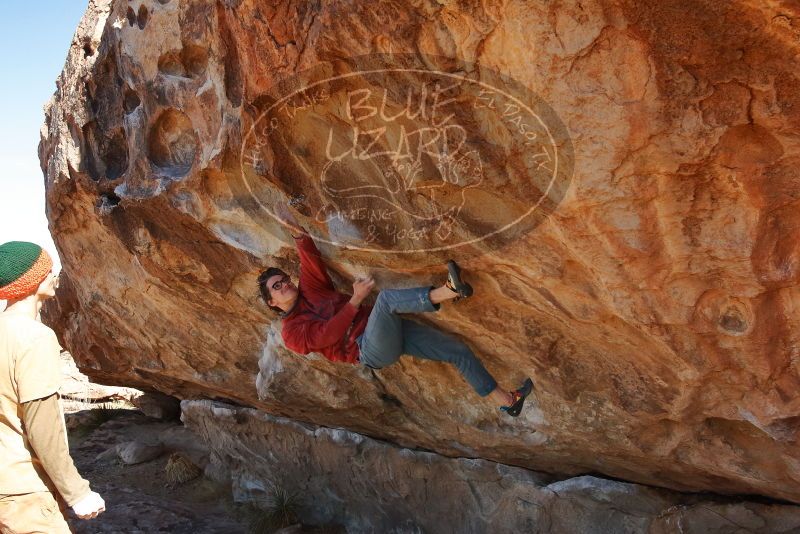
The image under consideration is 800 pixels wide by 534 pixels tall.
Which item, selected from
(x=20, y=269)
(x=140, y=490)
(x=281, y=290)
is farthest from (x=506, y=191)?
(x=140, y=490)

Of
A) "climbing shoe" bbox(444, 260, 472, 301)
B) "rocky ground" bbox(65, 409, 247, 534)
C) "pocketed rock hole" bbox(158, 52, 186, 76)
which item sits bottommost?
"rocky ground" bbox(65, 409, 247, 534)

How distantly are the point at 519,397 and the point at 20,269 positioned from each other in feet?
7.16

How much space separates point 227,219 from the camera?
379 centimetres

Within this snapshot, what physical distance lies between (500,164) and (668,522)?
2.15 m

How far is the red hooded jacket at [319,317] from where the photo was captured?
11.0ft

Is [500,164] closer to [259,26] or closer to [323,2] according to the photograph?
[323,2]

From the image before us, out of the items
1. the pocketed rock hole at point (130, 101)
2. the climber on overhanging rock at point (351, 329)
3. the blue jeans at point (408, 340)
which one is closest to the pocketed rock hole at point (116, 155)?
the pocketed rock hole at point (130, 101)

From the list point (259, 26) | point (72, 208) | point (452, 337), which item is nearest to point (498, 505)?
point (452, 337)

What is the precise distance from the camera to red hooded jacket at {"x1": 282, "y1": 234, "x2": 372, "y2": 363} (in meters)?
3.36

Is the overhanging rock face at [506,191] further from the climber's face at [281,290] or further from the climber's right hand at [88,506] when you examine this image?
the climber's right hand at [88,506]

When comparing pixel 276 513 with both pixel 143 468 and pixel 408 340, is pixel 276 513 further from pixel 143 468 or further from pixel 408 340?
pixel 408 340

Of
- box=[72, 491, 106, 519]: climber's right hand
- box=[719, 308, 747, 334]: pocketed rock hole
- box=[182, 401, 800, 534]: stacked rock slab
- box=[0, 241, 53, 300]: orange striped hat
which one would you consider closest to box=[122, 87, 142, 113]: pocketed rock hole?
box=[0, 241, 53, 300]: orange striped hat

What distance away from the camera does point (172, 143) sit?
389 cm

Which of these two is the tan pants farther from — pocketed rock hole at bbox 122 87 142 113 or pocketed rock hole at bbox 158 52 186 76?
pocketed rock hole at bbox 122 87 142 113
